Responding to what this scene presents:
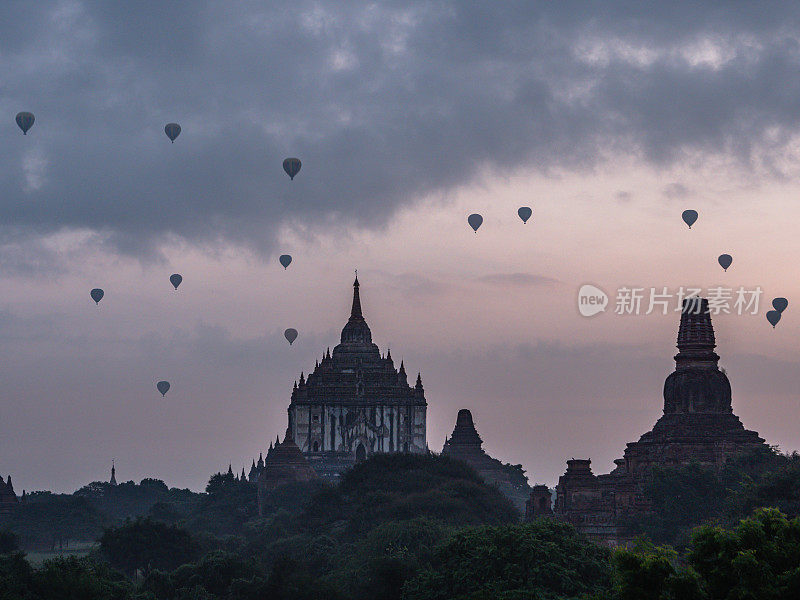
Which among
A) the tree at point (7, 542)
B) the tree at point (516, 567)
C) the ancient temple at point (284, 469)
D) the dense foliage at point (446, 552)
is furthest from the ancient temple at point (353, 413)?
the tree at point (516, 567)

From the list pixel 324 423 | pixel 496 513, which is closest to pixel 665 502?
pixel 496 513

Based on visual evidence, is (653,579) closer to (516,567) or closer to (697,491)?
(516,567)

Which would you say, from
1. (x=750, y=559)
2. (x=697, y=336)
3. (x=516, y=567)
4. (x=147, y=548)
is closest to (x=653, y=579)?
(x=750, y=559)

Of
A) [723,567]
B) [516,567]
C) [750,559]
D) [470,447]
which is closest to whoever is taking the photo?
[750,559]

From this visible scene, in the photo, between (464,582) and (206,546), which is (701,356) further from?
(464,582)

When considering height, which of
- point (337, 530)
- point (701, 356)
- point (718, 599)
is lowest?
point (718, 599)

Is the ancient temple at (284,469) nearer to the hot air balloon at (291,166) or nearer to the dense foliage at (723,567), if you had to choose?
the hot air balloon at (291,166)
